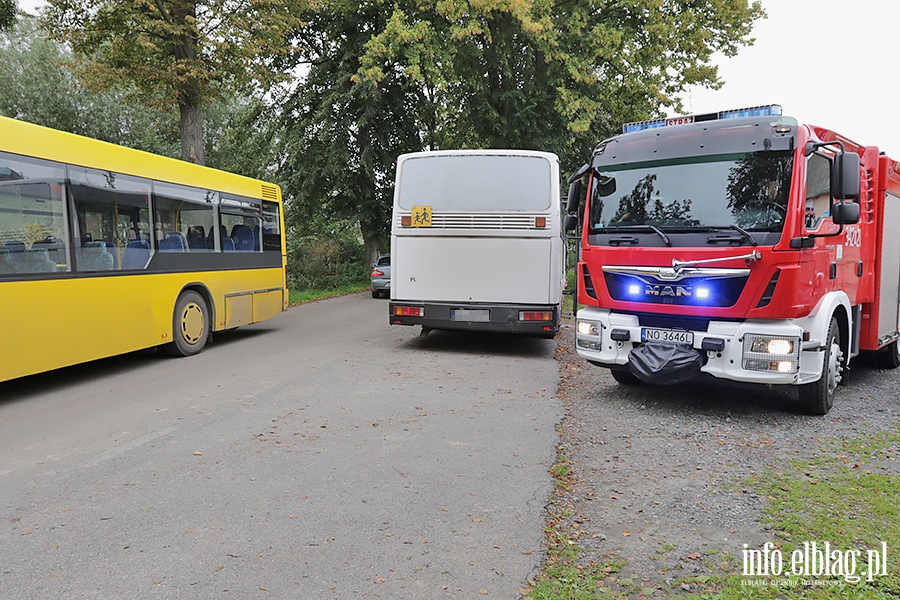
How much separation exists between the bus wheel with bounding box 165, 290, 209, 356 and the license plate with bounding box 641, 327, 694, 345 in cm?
679

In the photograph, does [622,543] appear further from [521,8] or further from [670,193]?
[521,8]

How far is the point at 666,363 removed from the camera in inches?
251

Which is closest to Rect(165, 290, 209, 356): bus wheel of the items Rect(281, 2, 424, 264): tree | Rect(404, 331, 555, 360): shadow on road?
Rect(404, 331, 555, 360): shadow on road

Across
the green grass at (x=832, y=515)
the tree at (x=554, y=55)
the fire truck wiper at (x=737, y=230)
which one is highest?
the tree at (x=554, y=55)

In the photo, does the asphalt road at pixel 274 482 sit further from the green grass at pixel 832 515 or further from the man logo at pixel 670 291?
the man logo at pixel 670 291

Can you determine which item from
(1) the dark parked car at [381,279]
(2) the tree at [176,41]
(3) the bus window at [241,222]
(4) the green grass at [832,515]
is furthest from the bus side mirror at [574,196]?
(1) the dark parked car at [381,279]

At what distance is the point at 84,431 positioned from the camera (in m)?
5.69

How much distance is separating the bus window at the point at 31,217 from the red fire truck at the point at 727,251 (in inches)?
237

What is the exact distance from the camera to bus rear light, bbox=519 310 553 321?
387 inches

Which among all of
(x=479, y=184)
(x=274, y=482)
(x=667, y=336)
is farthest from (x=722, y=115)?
(x=274, y=482)

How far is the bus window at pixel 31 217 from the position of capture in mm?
6621

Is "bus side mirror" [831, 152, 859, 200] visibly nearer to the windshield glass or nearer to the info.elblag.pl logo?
the windshield glass

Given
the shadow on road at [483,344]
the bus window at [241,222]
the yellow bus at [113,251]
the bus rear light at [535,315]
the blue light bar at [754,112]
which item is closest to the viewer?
the blue light bar at [754,112]

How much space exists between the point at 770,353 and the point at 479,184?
5.32 meters
